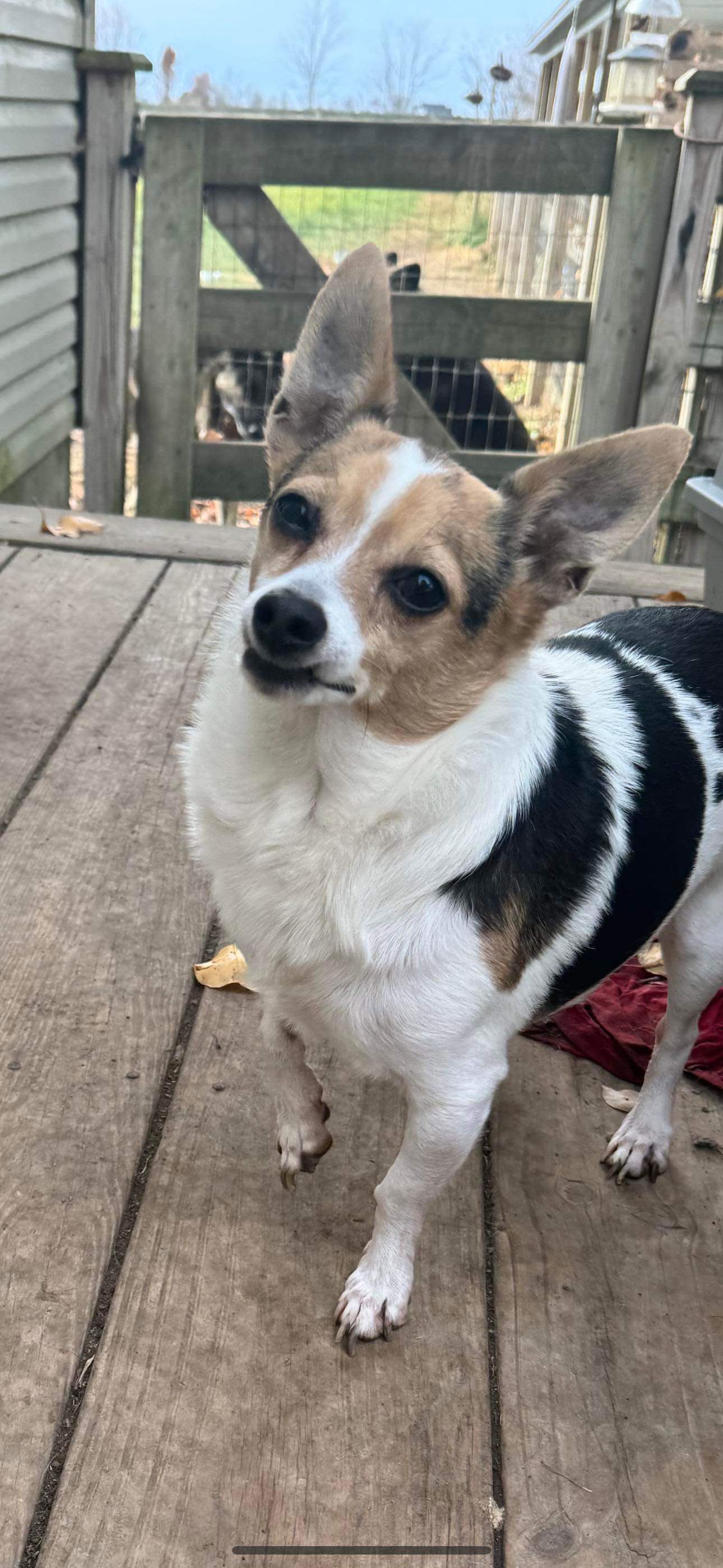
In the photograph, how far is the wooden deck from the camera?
1.49 metres

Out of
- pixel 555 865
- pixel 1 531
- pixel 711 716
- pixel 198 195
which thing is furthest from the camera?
pixel 198 195

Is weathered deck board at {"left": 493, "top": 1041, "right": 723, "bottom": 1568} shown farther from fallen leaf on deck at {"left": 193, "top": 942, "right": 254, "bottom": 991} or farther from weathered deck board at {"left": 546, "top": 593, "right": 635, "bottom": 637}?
weathered deck board at {"left": 546, "top": 593, "right": 635, "bottom": 637}

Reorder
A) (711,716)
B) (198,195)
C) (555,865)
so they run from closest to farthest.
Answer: (555,865) → (711,716) → (198,195)

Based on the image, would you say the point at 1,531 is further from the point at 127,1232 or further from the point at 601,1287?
the point at 601,1287

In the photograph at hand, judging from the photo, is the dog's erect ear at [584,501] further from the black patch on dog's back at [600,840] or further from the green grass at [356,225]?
the green grass at [356,225]

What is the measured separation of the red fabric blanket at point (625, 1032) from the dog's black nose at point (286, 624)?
1.07m

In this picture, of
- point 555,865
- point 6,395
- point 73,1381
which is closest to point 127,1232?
point 73,1381

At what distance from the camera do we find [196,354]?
4.79 metres

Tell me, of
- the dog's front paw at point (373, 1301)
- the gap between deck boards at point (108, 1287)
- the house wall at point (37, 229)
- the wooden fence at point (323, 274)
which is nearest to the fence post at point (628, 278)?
the wooden fence at point (323, 274)

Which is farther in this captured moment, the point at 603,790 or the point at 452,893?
the point at 603,790

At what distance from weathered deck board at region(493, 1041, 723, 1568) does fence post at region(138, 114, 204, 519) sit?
11.2 ft

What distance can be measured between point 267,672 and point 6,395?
3.64m

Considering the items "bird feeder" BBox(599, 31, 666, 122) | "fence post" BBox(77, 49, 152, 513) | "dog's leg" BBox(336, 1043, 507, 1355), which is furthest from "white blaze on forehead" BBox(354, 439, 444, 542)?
"bird feeder" BBox(599, 31, 666, 122)

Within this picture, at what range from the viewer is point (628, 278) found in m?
4.63
